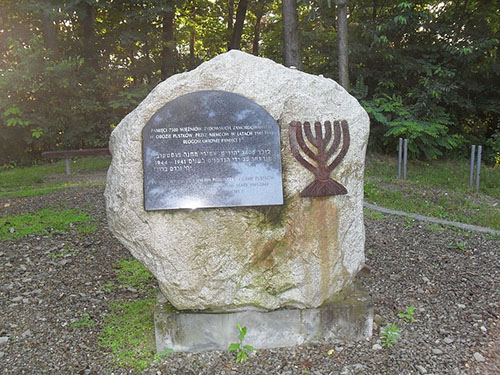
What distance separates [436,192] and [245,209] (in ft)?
19.0

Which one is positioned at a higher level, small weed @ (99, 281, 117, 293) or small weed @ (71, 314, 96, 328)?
small weed @ (99, 281, 117, 293)

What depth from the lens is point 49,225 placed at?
6047 millimetres

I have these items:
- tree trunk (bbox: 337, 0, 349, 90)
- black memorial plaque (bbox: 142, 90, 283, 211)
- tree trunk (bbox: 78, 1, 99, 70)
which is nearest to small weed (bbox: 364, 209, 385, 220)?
black memorial plaque (bbox: 142, 90, 283, 211)

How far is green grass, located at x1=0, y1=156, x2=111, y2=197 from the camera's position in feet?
27.7

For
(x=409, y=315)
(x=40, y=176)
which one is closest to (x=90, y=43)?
(x=40, y=176)

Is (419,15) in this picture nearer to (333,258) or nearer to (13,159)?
(333,258)

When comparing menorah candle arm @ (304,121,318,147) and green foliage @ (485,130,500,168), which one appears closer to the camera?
menorah candle arm @ (304,121,318,147)

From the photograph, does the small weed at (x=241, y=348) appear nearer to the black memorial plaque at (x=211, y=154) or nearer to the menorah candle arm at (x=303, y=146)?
the black memorial plaque at (x=211, y=154)

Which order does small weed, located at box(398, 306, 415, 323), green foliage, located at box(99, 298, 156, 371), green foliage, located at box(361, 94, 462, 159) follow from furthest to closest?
green foliage, located at box(361, 94, 462, 159)
small weed, located at box(398, 306, 415, 323)
green foliage, located at box(99, 298, 156, 371)

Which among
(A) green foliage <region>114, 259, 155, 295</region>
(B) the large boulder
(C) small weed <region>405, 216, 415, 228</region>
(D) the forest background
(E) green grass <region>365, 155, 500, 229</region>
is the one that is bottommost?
(A) green foliage <region>114, 259, 155, 295</region>

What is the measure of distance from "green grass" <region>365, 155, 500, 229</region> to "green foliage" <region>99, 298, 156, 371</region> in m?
4.53

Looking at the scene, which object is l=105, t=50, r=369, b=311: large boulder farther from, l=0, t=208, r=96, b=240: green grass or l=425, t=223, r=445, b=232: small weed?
l=0, t=208, r=96, b=240: green grass

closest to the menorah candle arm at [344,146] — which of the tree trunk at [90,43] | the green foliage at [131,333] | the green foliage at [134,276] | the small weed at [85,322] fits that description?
the green foliage at [131,333]

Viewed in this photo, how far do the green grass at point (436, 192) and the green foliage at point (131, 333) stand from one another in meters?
4.53
